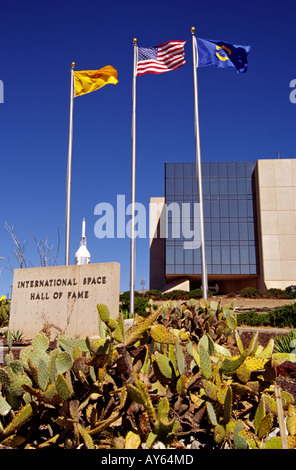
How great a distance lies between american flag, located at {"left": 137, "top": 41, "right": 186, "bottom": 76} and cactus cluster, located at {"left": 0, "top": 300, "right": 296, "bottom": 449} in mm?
14549

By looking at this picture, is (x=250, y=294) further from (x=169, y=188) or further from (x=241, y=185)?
(x=169, y=188)

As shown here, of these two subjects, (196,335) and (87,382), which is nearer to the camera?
(87,382)

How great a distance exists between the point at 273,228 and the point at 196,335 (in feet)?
129

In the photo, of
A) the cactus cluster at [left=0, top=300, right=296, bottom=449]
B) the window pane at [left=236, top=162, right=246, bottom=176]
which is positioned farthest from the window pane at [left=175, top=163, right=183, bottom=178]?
the cactus cluster at [left=0, top=300, right=296, bottom=449]

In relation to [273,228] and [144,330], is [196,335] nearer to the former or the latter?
[144,330]

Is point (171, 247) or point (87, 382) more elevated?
point (171, 247)

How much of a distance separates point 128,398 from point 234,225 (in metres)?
45.2

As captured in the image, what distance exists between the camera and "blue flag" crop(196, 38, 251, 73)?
1580 centimetres

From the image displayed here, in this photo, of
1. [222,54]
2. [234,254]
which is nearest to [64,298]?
[222,54]

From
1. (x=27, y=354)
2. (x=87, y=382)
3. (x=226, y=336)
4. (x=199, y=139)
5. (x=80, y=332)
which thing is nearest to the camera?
(x=87, y=382)

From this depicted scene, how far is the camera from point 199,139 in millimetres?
15945

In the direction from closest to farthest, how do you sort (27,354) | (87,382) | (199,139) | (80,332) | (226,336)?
(87,382) → (27,354) → (226,336) → (80,332) → (199,139)
